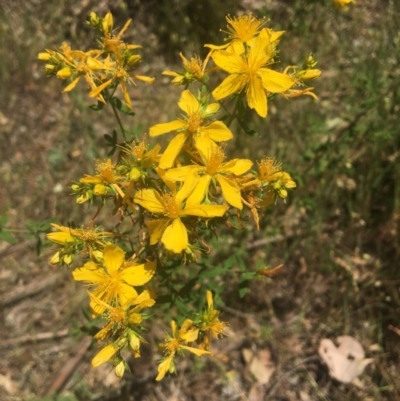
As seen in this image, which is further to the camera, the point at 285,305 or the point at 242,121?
the point at 285,305

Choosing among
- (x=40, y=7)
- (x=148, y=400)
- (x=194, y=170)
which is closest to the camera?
(x=194, y=170)

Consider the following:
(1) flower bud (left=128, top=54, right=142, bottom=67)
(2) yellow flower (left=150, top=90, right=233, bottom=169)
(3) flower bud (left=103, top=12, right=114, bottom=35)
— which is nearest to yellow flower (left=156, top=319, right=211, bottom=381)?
(2) yellow flower (left=150, top=90, right=233, bottom=169)

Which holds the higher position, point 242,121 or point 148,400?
point 242,121

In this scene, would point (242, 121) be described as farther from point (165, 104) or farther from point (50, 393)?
point (50, 393)

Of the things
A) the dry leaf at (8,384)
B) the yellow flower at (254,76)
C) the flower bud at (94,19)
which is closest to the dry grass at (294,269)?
the dry leaf at (8,384)

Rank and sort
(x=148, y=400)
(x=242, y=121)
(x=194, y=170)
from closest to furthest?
(x=194, y=170) < (x=242, y=121) < (x=148, y=400)

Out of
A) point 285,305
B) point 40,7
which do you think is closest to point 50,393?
point 285,305

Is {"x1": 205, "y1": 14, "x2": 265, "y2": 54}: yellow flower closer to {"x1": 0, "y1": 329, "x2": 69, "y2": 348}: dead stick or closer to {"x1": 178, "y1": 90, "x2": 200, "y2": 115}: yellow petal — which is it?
{"x1": 178, "y1": 90, "x2": 200, "y2": 115}: yellow petal

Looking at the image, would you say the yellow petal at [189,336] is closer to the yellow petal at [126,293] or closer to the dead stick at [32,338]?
the yellow petal at [126,293]
